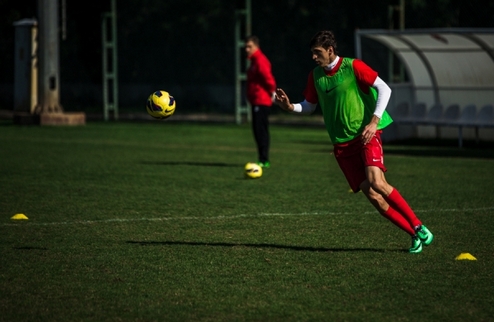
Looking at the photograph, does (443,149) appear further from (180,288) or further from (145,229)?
(180,288)

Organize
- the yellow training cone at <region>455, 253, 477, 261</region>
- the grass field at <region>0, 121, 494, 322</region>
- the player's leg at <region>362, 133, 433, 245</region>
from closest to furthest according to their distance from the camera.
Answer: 1. the grass field at <region>0, 121, 494, 322</region>
2. the yellow training cone at <region>455, 253, 477, 261</region>
3. the player's leg at <region>362, 133, 433, 245</region>

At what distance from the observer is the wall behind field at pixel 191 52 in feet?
131

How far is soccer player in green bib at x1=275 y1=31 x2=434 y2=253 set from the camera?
8.78m

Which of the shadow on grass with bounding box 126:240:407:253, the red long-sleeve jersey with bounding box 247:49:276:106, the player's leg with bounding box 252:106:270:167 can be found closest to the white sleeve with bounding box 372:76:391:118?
the shadow on grass with bounding box 126:240:407:253

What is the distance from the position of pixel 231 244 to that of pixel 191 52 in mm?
34281

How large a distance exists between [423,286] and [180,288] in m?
1.80

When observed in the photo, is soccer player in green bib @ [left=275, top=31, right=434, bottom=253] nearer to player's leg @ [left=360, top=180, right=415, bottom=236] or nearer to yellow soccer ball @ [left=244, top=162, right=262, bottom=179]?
player's leg @ [left=360, top=180, right=415, bottom=236]

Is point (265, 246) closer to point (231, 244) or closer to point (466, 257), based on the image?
point (231, 244)

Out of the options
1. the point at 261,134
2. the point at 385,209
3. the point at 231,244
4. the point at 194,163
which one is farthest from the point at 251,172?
the point at 385,209

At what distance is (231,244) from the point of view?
9297 millimetres

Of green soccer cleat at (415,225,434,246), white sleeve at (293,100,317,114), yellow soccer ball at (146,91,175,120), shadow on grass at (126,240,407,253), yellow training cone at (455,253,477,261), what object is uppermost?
white sleeve at (293,100,317,114)

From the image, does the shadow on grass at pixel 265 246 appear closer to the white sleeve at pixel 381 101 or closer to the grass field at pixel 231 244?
the grass field at pixel 231 244

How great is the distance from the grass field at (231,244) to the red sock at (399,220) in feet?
0.78

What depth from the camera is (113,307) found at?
6707 millimetres
